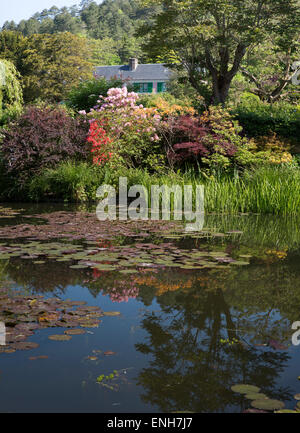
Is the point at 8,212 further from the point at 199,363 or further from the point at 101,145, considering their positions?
the point at 199,363

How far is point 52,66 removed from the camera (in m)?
33.5

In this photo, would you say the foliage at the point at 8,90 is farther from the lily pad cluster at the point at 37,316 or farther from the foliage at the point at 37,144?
the lily pad cluster at the point at 37,316

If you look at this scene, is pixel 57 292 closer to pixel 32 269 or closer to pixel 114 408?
pixel 32 269

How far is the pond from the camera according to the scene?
73.4 inches

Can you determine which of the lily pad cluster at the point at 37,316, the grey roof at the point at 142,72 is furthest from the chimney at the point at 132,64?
the lily pad cluster at the point at 37,316

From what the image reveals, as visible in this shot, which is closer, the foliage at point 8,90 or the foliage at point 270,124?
the foliage at point 270,124

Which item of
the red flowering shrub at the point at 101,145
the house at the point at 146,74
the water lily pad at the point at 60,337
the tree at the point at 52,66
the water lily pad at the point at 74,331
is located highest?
the house at the point at 146,74

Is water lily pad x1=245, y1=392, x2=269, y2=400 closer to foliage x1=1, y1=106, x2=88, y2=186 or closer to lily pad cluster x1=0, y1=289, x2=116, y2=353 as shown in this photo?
lily pad cluster x1=0, y1=289, x2=116, y2=353

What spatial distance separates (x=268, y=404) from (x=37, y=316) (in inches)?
57.7

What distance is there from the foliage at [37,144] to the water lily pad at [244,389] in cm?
823

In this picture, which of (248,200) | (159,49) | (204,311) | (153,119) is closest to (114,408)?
(204,311)

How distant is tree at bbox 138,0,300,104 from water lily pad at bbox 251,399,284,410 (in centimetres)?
1361

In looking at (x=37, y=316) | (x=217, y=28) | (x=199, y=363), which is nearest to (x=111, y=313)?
(x=37, y=316)

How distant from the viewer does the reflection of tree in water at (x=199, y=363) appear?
1.84 m
